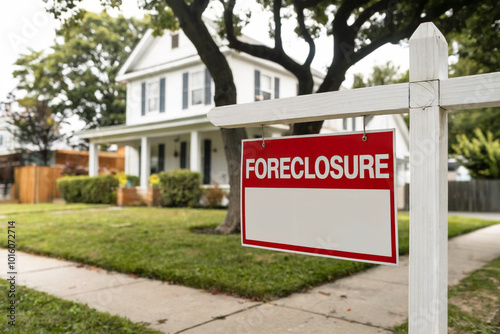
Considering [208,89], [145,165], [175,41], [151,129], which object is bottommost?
[145,165]

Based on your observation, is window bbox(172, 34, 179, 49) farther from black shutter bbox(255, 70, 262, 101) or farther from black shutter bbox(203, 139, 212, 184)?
black shutter bbox(203, 139, 212, 184)

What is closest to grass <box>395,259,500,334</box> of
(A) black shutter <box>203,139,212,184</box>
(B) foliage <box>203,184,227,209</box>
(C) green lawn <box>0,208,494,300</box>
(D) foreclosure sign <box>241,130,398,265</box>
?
(C) green lawn <box>0,208,494,300</box>

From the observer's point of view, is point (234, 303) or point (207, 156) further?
point (207, 156)

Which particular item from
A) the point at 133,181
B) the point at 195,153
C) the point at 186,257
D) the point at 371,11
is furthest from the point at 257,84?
the point at 186,257

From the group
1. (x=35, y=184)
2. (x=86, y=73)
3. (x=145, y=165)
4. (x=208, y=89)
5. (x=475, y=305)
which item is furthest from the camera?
(x=86, y=73)

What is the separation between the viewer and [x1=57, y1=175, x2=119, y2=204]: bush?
54.7 feet

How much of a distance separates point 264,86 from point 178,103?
374 centimetres

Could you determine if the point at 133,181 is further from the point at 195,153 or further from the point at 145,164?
the point at 195,153

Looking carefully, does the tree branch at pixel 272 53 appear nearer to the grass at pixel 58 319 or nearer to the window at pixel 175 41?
the grass at pixel 58 319

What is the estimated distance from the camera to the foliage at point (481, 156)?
19.0m

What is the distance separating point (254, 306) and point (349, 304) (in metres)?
0.90

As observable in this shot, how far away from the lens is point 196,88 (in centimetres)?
1748

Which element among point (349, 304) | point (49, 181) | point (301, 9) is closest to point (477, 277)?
point (349, 304)

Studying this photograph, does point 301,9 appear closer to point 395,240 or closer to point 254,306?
point 254,306
